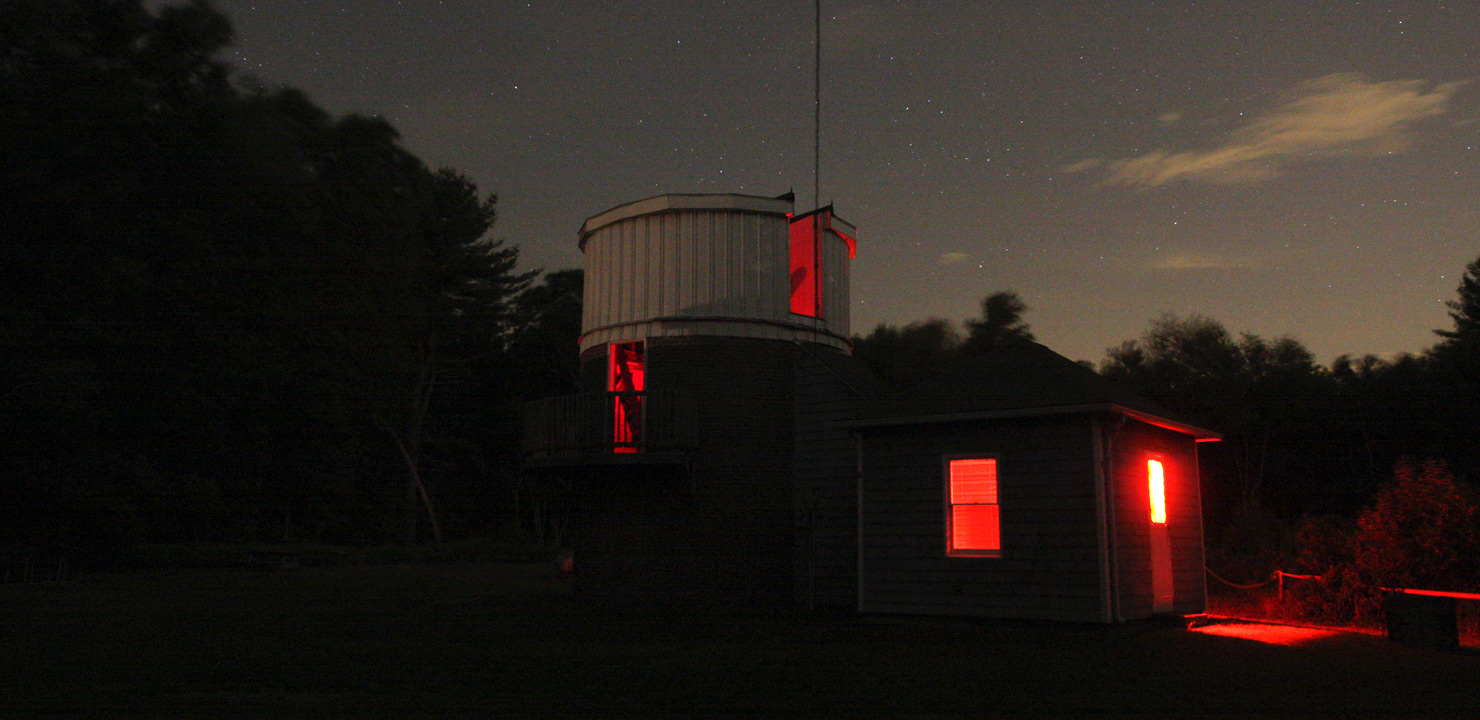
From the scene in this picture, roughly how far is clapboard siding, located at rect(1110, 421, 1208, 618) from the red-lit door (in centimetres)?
14

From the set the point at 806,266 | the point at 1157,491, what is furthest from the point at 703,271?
the point at 1157,491

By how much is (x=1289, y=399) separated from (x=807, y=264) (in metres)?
37.7

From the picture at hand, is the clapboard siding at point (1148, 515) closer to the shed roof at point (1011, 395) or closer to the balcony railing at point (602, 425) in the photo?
the shed roof at point (1011, 395)

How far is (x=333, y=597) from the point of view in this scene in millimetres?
23969

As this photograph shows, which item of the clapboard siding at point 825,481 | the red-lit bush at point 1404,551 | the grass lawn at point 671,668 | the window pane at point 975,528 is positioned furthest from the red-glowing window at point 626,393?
the red-lit bush at point 1404,551

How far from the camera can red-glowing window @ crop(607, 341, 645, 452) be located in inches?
752

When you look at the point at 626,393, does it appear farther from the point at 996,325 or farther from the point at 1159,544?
the point at 996,325

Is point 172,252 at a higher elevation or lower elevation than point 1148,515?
higher

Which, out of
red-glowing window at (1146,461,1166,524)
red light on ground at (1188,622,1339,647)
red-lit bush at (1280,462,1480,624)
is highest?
red-glowing window at (1146,461,1166,524)

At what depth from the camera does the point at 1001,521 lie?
15367mm

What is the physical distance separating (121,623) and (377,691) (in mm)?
10450

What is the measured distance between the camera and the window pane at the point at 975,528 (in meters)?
17.1

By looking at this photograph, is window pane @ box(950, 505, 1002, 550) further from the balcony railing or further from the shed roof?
the balcony railing

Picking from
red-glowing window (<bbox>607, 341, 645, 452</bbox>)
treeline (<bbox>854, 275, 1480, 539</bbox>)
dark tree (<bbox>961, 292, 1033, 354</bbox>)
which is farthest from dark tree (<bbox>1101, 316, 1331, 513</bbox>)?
red-glowing window (<bbox>607, 341, 645, 452</bbox>)
